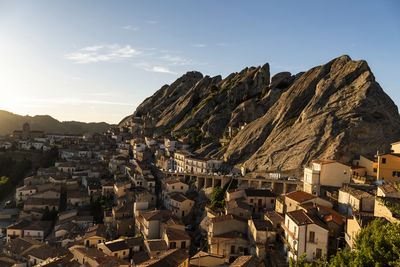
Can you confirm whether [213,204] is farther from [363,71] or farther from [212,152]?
[363,71]

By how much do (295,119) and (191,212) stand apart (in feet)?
90.8

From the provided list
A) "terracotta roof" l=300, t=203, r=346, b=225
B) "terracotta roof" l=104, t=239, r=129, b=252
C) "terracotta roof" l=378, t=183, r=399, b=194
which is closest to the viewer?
"terracotta roof" l=300, t=203, r=346, b=225

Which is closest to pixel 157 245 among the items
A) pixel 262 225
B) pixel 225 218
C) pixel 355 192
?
→ pixel 225 218

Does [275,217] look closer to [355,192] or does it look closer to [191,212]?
[355,192]

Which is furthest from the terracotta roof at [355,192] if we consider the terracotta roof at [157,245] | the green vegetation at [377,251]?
the terracotta roof at [157,245]

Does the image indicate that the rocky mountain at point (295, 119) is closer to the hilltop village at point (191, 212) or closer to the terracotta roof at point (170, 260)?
the hilltop village at point (191, 212)

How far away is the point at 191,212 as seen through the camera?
Answer: 191 ft

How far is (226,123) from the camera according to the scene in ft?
317

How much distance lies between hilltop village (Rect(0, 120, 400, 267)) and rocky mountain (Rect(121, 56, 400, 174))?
376cm

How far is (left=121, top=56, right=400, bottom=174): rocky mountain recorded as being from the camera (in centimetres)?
6191

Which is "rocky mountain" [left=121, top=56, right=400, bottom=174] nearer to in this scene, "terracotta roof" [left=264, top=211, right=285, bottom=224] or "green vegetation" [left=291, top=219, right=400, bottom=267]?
"terracotta roof" [left=264, top=211, right=285, bottom=224]

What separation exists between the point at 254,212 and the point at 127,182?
2482 centimetres

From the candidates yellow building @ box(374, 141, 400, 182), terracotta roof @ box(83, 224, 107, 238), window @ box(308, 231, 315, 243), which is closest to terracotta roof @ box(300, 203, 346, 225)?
window @ box(308, 231, 315, 243)

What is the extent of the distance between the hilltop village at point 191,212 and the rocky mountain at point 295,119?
Result: 12.3 feet
